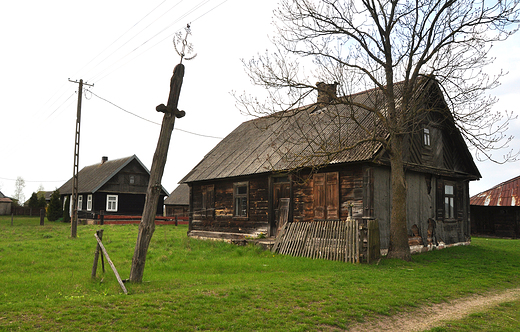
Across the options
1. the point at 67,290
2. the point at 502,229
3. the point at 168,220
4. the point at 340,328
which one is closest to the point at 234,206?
the point at 67,290

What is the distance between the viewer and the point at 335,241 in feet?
43.4

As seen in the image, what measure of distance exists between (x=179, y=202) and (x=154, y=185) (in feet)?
112

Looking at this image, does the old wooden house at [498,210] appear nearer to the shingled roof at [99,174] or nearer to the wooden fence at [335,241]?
the wooden fence at [335,241]

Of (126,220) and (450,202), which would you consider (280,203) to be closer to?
(450,202)

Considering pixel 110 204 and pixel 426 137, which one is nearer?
pixel 426 137

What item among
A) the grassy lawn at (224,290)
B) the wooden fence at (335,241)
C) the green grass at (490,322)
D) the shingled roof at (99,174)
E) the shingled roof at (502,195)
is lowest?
the green grass at (490,322)

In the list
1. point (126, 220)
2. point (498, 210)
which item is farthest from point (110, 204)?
point (498, 210)

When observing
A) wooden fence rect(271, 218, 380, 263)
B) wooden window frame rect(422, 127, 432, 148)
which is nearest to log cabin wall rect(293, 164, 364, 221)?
wooden fence rect(271, 218, 380, 263)

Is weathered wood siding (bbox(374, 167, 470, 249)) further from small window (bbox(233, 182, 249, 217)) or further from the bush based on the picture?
the bush

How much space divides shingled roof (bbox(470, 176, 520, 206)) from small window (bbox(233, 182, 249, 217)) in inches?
730

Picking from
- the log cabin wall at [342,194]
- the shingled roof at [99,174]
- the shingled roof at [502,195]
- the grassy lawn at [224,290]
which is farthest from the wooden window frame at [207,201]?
the shingled roof at [502,195]

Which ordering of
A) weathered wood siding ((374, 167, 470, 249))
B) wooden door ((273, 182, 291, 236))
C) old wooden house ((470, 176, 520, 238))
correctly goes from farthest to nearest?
old wooden house ((470, 176, 520, 238)), wooden door ((273, 182, 291, 236)), weathered wood siding ((374, 167, 470, 249))

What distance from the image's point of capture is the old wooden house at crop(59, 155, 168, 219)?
1438 inches

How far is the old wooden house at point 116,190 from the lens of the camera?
36531 mm
